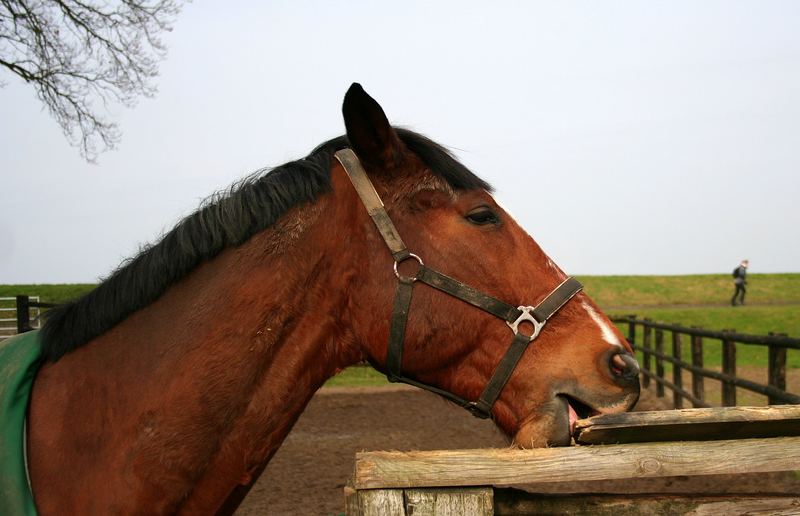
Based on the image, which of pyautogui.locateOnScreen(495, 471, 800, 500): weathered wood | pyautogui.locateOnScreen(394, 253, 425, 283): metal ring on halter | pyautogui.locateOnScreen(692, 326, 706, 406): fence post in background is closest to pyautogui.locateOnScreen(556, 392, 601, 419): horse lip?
pyautogui.locateOnScreen(394, 253, 425, 283): metal ring on halter

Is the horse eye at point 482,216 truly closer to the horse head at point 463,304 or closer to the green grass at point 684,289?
the horse head at point 463,304

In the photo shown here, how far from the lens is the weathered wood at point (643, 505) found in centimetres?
190

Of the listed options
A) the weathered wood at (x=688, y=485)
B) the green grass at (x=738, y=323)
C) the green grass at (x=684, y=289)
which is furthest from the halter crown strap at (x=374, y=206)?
the green grass at (x=684, y=289)

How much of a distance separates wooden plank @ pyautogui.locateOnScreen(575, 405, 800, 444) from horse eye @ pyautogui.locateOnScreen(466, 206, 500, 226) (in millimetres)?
845

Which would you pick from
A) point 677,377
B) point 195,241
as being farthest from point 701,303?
point 195,241

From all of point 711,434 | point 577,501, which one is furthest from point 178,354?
point 711,434

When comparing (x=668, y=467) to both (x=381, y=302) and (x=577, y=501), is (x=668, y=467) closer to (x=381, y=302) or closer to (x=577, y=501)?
(x=577, y=501)

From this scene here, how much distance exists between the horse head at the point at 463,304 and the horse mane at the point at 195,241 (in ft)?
0.43

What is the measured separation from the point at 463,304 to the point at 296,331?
62cm

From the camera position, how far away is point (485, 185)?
100 inches

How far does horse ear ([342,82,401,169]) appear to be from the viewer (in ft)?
7.53

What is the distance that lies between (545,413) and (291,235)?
43.9 inches

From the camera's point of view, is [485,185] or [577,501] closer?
[577,501]

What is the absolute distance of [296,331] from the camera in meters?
2.31
